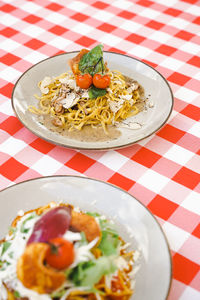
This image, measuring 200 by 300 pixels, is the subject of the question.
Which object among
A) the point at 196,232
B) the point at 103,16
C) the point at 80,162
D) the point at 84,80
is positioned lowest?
the point at 196,232

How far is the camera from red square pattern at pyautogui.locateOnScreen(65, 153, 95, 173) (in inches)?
71.4

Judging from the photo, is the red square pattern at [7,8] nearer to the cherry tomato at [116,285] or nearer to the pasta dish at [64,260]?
the pasta dish at [64,260]

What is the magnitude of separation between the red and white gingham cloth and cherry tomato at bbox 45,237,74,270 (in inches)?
18.6

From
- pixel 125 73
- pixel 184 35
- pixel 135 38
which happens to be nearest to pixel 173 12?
pixel 184 35

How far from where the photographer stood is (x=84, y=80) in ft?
6.64

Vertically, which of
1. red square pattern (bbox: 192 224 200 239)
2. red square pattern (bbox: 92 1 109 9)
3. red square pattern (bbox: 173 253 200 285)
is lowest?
red square pattern (bbox: 192 224 200 239)

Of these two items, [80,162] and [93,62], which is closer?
[80,162]

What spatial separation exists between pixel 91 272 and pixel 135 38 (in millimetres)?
2034

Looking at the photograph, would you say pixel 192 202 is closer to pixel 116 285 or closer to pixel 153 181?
pixel 153 181

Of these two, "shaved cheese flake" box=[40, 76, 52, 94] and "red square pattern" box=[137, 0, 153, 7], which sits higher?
"shaved cheese flake" box=[40, 76, 52, 94]

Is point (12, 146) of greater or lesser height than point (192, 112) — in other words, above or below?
above

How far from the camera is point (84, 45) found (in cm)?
271

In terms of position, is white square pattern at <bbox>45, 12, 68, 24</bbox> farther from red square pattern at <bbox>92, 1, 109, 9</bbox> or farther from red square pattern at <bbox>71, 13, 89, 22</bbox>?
red square pattern at <bbox>92, 1, 109, 9</bbox>

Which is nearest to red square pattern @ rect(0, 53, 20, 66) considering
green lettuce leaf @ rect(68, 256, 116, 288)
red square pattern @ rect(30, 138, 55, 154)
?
red square pattern @ rect(30, 138, 55, 154)
